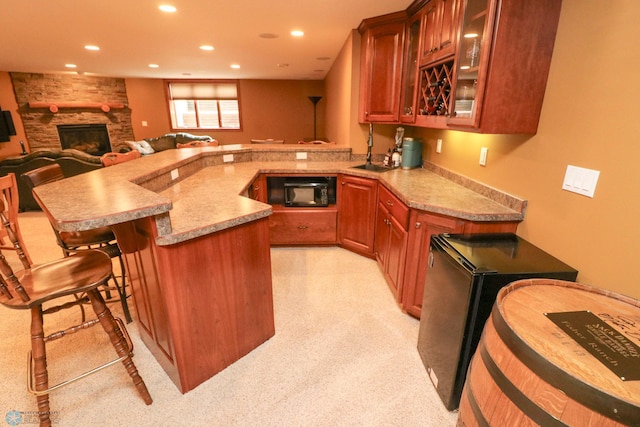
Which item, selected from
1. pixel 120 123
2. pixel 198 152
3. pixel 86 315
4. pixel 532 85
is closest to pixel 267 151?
pixel 198 152

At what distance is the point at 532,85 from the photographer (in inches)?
60.8

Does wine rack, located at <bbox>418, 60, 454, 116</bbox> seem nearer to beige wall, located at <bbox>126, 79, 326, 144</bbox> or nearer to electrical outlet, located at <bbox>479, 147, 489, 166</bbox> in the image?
electrical outlet, located at <bbox>479, 147, 489, 166</bbox>

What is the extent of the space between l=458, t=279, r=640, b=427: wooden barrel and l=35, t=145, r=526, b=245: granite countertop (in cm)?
82

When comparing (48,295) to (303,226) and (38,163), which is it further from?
(38,163)

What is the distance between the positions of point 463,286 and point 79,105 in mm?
9291

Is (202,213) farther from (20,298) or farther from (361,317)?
(361,317)

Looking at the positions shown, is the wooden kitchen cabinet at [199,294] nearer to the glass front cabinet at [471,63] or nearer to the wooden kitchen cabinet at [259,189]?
the wooden kitchen cabinet at [259,189]

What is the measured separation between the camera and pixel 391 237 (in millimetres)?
2379

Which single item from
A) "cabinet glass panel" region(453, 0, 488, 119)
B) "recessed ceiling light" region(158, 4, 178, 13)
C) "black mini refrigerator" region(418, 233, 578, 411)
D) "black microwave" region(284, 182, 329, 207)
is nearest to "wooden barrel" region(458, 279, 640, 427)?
"black mini refrigerator" region(418, 233, 578, 411)

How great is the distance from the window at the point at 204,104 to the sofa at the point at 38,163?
4.37m

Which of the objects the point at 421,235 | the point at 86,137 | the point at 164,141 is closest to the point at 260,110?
the point at 164,141

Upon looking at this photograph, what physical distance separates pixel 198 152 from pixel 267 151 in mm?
754

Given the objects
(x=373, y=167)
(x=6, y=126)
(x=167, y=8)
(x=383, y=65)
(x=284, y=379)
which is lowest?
(x=284, y=379)

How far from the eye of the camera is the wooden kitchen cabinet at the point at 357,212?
2.82 meters
